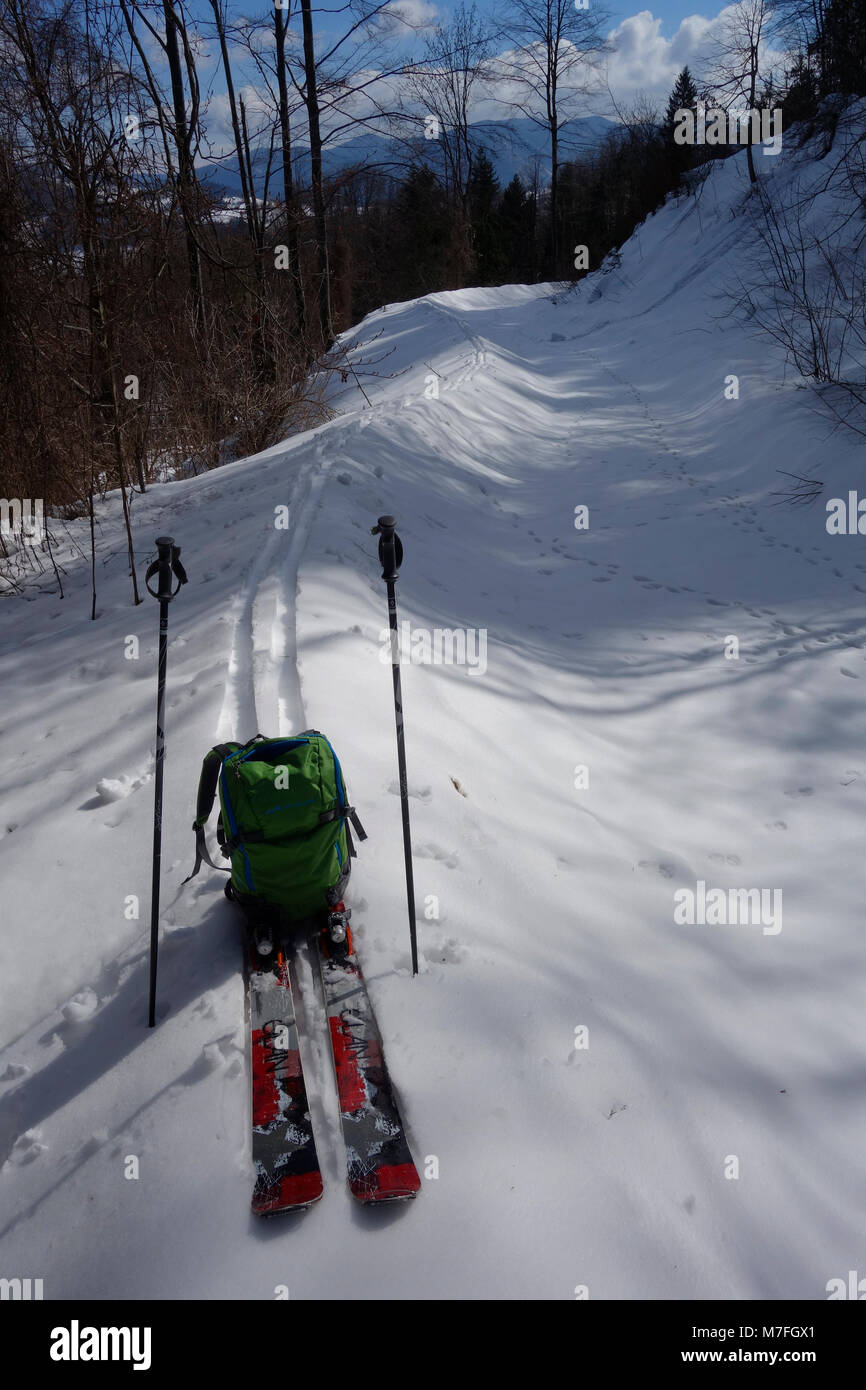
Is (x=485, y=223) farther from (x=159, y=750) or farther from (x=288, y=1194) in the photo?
(x=288, y=1194)

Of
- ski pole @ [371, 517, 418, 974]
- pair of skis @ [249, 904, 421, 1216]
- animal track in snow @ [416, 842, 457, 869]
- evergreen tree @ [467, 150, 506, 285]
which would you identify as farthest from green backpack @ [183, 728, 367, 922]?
evergreen tree @ [467, 150, 506, 285]

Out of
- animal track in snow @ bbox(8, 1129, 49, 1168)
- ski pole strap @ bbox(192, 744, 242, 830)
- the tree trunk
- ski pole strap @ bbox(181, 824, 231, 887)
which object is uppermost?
the tree trunk

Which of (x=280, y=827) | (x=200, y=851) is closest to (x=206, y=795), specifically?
(x=200, y=851)

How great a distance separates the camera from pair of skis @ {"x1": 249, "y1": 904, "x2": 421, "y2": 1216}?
82.7 inches

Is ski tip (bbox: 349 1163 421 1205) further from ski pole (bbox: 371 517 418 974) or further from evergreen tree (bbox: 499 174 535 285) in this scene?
evergreen tree (bbox: 499 174 535 285)

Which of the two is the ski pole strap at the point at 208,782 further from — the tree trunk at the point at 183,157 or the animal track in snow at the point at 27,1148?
the tree trunk at the point at 183,157

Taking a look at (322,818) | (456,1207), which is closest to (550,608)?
(322,818)

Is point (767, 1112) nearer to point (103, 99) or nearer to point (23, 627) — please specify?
point (23, 627)

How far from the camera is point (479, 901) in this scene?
3158 mm

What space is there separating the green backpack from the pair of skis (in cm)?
14

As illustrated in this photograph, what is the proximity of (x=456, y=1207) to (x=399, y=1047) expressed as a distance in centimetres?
51

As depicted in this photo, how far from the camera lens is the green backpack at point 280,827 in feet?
9.16

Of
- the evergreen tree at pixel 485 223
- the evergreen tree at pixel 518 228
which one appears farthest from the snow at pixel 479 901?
the evergreen tree at pixel 518 228

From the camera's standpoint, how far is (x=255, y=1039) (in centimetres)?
252
